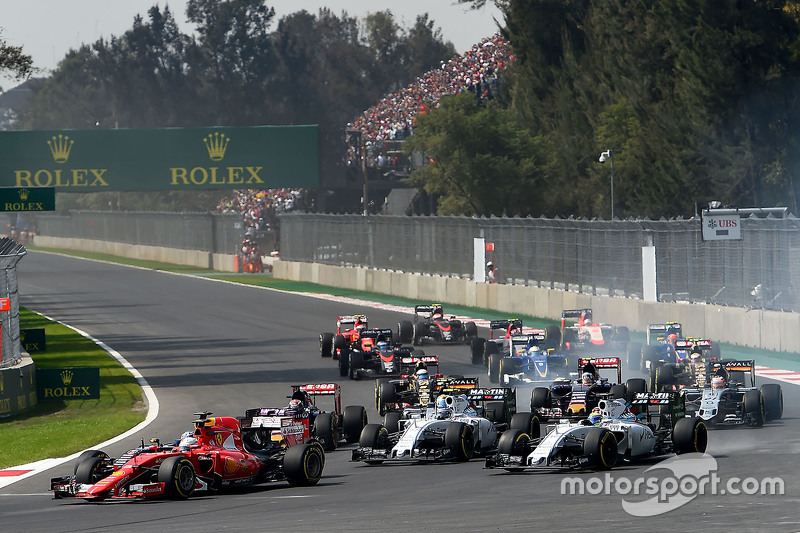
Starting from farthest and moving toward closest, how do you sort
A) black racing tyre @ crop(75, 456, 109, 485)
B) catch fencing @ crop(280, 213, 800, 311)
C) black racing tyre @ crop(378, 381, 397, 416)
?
catch fencing @ crop(280, 213, 800, 311) < black racing tyre @ crop(378, 381, 397, 416) < black racing tyre @ crop(75, 456, 109, 485)

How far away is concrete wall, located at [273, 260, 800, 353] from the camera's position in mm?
32875

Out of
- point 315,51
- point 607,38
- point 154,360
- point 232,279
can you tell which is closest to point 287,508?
point 154,360

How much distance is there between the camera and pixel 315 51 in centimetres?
18162

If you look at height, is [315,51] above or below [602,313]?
above

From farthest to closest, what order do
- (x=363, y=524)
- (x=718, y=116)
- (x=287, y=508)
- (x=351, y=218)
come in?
1. (x=718, y=116)
2. (x=351, y=218)
3. (x=287, y=508)
4. (x=363, y=524)

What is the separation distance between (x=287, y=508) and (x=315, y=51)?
16834cm

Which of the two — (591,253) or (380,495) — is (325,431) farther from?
(591,253)

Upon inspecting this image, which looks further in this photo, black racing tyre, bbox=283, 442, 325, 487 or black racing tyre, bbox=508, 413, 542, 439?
black racing tyre, bbox=508, 413, 542, 439

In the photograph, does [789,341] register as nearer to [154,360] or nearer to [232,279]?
[154,360]

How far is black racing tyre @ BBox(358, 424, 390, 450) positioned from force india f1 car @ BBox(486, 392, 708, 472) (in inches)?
83.2

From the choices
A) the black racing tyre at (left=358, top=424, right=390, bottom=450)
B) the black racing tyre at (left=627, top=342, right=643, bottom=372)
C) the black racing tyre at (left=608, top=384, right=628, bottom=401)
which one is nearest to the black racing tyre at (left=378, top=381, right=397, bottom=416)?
the black racing tyre at (left=358, top=424, right=390, bottom=450)

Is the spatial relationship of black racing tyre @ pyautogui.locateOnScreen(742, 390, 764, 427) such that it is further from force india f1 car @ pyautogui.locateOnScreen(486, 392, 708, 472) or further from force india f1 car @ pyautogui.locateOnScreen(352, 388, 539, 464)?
force india f1 car @ pyautogui.locateOnScreen(352, 388, 539, 464)

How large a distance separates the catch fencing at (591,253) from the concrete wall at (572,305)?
46 cm

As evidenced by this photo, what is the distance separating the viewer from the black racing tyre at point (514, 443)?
18562mm
